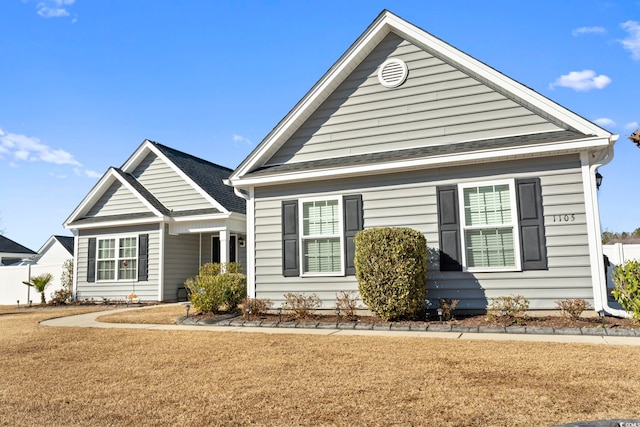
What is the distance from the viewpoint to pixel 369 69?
10461mm

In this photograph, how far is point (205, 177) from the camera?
1828cm

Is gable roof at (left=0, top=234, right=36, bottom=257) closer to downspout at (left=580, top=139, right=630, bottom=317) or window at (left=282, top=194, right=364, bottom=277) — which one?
window at (left=282, top=194, right=364, bottom=277)

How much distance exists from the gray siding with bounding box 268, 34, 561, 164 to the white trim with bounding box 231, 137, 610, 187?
0.73 meters

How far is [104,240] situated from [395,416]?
16.4 m

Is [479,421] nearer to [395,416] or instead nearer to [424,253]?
[395,416]

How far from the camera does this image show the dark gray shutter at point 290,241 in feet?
33.7

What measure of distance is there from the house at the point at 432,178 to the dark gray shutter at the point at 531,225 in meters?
0.02

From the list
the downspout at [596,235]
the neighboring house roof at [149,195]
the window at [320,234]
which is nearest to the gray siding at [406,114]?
the downspout at [596,235]

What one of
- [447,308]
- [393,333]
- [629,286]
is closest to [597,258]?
[629,286]

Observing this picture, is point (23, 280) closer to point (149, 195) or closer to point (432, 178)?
point (149, 195)

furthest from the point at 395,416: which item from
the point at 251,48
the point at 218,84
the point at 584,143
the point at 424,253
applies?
the point at 218,84

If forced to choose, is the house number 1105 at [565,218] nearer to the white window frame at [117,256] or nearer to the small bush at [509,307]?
the small bush at [509,307]

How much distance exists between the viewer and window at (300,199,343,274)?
9.99 m

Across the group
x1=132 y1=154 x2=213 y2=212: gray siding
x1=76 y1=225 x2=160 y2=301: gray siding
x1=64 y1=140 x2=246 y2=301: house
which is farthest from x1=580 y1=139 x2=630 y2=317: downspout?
x1=76 y1=225 x2=160 y2=301: gray siding
